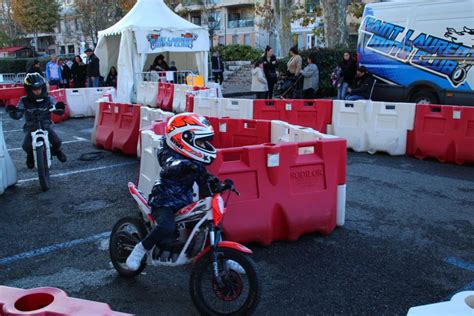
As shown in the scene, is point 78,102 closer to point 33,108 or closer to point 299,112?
point 299,112

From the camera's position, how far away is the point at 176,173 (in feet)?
12.3

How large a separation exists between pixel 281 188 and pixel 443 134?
16.5ft

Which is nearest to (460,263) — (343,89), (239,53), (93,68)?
(343,89)

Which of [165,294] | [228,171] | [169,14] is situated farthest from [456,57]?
[169,14]

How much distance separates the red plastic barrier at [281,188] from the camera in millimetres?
4953

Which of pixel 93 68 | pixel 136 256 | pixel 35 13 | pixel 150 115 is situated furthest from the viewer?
pixel 35 13

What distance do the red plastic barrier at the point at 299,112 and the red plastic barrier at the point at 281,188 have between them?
16.8ft

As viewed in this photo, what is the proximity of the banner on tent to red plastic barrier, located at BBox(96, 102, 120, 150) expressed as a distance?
27.2 ft

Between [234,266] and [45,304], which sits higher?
[45,304]

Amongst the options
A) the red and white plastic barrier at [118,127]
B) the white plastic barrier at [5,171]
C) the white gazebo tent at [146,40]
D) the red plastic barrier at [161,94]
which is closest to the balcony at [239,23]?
the white gazebo tent at [146,40]

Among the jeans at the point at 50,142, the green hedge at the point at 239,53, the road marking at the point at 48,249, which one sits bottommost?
the road marking at the point at 48,249

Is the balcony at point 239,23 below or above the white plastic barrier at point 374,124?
above

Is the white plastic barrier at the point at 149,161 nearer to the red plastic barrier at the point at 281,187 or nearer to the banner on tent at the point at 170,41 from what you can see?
the red plastic barrier at the point at 281,187

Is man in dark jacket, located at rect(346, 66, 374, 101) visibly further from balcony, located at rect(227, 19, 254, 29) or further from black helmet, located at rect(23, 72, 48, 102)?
balcony, located at rect(227, 19, 254, 29)
